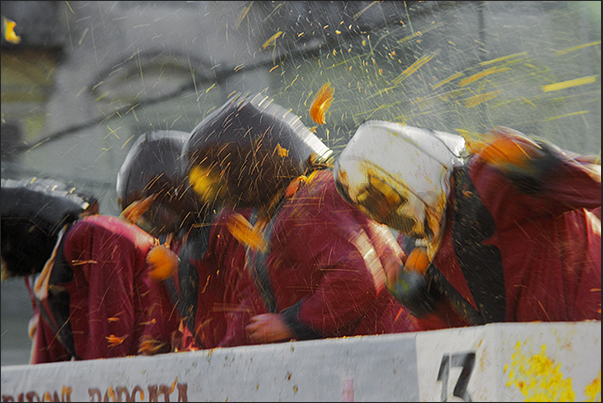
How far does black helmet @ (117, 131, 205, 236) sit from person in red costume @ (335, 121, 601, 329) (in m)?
0.57

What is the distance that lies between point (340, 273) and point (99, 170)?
2.79 ft

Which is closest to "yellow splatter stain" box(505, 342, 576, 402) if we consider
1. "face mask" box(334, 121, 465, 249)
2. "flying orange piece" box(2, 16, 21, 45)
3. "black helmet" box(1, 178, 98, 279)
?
"face mask" box(334, 121, 465, 249)

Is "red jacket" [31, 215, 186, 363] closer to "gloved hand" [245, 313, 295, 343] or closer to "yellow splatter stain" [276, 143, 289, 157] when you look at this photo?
"gloved hand" [245, 313, 295, 343]

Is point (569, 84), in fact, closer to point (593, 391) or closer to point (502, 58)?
point (502, 58)

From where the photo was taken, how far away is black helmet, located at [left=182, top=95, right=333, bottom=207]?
131cm

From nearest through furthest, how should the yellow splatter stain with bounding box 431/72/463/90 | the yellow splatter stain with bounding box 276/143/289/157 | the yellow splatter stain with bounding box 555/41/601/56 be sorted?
the yellow splatter stain with bounding box 555/41/601/56
the yellow splatter stain with bounding box 431/72/463/90
the yellow splatter stain with bounding box 276/143/289/157

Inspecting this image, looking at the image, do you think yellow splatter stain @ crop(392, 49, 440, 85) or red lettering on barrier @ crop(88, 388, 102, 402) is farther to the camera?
yellow splatter stain @ crop(392, 49, 440, 85)

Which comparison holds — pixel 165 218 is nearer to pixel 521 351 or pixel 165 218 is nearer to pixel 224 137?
pixel 224 137

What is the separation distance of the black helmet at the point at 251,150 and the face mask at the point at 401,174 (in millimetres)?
181

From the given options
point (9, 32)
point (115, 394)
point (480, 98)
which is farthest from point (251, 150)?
point (9, 32)

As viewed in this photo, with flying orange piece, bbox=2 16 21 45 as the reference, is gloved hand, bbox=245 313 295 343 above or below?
below

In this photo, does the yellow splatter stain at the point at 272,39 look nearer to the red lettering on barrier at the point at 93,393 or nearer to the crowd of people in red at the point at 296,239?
the crowd of people in red at the point at 296,239

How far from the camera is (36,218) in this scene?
1557mm

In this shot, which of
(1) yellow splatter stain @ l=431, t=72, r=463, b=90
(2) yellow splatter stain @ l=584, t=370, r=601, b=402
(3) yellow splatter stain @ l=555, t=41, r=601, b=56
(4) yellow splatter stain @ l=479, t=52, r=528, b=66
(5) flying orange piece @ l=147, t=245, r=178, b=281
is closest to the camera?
(2) yellow splatter stain @ l=584, t=370, r=601, b=402
